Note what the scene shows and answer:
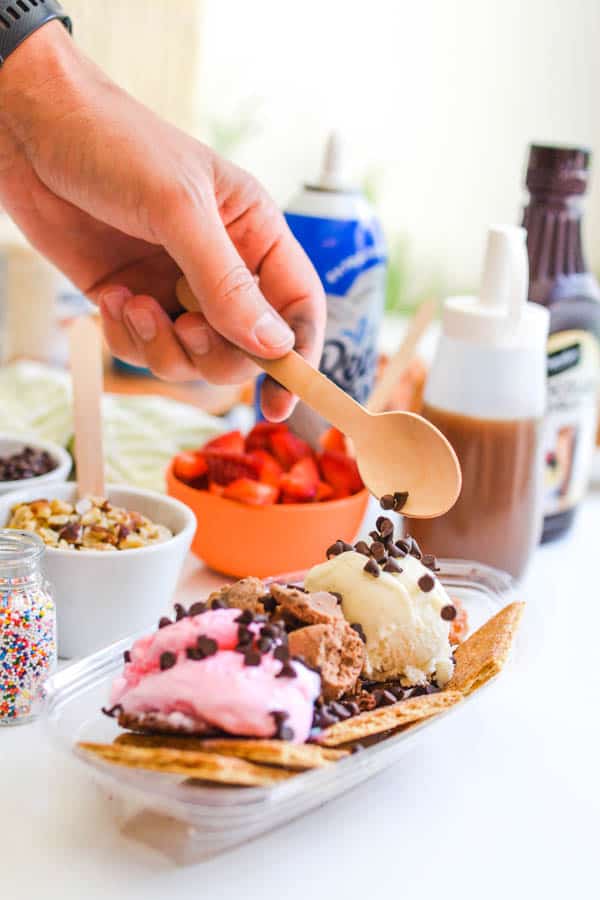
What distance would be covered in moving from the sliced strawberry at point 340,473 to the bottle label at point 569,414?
0.94 ft

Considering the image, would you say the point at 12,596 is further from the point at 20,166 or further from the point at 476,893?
the point at 20,166

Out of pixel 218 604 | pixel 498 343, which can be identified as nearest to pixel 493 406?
pixel 498 343

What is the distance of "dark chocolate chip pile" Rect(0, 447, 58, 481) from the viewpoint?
1.16 metres

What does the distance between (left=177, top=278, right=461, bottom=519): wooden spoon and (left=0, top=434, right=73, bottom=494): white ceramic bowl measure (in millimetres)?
331

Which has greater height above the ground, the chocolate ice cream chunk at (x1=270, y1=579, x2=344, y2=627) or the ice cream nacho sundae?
the chocolate ice cream chunk at (x1=270, y1=579, x2=344, y2=627)

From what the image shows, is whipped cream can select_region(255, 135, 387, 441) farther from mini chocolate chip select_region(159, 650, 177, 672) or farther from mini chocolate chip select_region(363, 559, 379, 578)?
mini chocolate chip select_region(159, 650, 177, 672)

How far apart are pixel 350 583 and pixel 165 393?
1157 millimetres

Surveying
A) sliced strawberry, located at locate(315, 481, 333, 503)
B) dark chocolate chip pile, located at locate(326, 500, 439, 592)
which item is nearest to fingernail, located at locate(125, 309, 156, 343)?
sliced strawberry, located at locate(315, 481, 333, 503)

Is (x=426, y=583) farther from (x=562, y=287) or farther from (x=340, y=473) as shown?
(x=562, y=287)

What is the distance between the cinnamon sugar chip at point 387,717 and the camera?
0.71m

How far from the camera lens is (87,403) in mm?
1114

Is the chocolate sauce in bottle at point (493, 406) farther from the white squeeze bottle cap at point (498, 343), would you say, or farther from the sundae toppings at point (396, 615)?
the sundae toppings at point (396, 615)

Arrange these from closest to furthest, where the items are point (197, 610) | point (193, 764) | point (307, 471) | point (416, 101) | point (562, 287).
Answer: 1. point (193, 764)
2. point (197, 610)
3. point (307, 471)
4. point (562, 287)
5. point (416, 101)

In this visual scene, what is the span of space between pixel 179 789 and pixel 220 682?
2.8 inches
